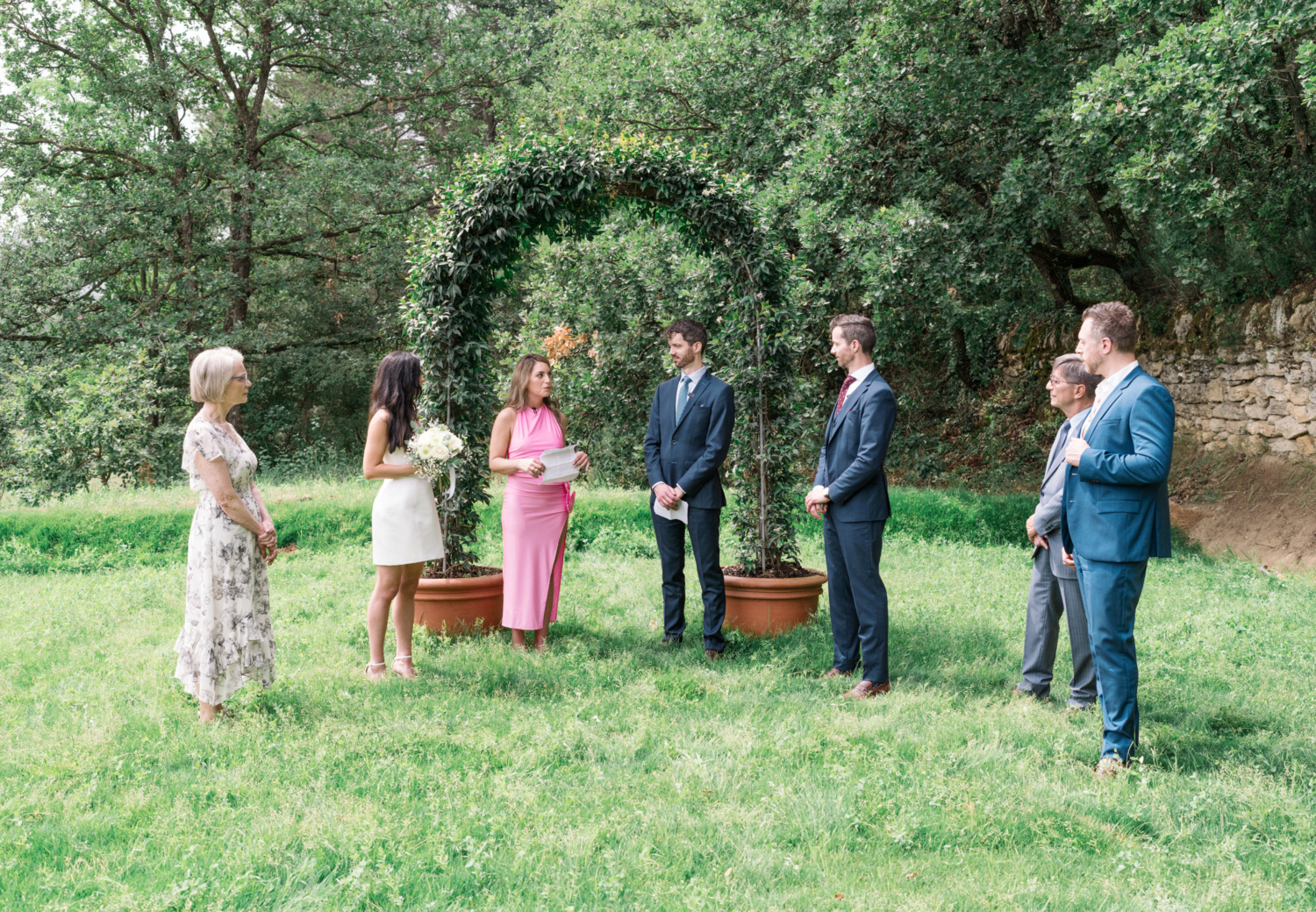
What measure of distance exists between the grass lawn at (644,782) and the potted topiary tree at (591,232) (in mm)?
752

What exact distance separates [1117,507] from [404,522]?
3828 mm

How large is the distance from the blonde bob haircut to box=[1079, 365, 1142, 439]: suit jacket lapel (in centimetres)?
423

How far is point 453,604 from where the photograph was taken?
241 inches

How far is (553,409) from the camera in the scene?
245 inches

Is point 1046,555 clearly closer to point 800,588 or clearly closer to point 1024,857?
point 800,588

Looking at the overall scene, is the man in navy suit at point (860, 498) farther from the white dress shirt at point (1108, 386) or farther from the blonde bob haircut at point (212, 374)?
the blonde bob haircut at point (212, 374)

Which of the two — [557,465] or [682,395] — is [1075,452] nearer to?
[682,395]

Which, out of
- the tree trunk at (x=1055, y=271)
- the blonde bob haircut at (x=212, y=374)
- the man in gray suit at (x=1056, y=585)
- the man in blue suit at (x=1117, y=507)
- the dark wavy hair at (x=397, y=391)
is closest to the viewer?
the man in blue suit at (x=1117, y=507)

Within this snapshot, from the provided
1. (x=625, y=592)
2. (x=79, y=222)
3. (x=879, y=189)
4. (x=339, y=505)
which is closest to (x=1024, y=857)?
(x=625, y=592)

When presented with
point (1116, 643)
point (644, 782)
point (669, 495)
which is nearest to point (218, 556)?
point (644, 782)

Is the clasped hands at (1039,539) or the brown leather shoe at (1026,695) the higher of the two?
the clasped hands at (1039,539)

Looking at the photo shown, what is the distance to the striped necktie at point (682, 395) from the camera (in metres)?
6.02

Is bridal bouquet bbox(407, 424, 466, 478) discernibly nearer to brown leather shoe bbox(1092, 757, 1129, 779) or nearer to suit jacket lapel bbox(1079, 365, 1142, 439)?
suit jacket lapel bbox(1079, 365, 1142, 439)

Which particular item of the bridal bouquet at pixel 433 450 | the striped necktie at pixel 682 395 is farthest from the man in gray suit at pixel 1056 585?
the bridal bouquet at pixel 433 450
